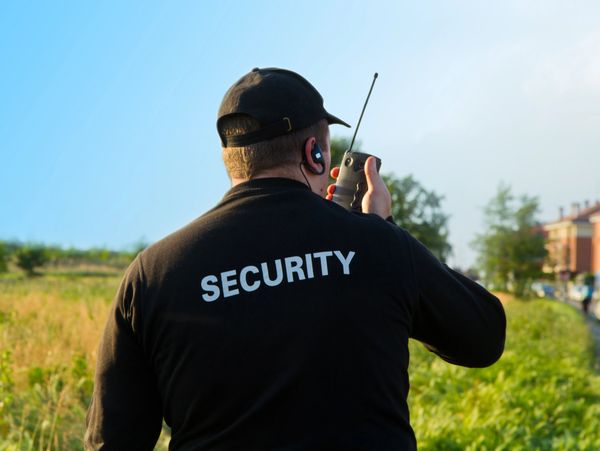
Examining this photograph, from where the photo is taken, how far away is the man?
1686mm

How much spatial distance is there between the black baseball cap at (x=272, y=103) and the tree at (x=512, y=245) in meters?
37.2

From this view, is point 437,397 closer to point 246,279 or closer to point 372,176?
point 372,176

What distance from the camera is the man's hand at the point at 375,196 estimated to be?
6.78ft

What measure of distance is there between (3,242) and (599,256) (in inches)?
2046

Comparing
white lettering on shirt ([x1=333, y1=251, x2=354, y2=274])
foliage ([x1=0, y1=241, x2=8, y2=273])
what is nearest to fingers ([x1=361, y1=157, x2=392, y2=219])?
white lettering on shirt ([x1=333, y1=251, x2=354, y2=274])

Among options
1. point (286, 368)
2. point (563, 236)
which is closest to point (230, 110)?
point (286, 368)

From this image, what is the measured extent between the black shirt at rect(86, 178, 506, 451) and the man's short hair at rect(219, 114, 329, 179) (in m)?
0.06

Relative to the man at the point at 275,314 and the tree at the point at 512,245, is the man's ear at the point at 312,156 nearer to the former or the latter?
the man at the point at 275,314

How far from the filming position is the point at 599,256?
62.4 metres

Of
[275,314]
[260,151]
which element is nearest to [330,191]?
[260,151]

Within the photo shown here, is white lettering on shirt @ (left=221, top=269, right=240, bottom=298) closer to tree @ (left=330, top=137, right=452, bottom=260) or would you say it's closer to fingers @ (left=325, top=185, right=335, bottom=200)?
fingers @ (left=325, top=185, right=335, bottom=200)

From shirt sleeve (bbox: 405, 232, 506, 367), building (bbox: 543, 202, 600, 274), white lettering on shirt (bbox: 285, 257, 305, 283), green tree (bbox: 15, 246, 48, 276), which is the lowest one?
shirt sleeve (bbox: 405, 232, 506, 367)

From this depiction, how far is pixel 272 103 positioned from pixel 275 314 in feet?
1.99

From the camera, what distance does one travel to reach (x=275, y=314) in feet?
5.59
